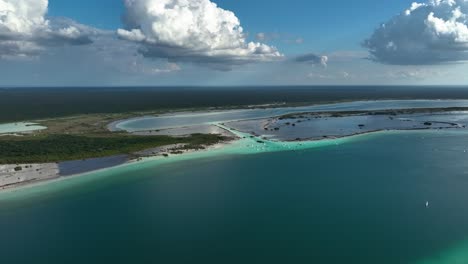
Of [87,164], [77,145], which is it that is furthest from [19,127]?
[87,164]

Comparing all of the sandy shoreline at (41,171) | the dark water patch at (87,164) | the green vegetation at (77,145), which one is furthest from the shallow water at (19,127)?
the dark water patch at (87,164)

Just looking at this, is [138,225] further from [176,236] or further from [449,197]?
[449,197]

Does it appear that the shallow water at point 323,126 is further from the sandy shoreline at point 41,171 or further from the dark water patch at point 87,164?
the dark water patch at point 87,164

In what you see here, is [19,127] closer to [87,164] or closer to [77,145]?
[77,145]

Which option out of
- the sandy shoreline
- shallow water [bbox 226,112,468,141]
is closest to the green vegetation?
the sandy shoreline

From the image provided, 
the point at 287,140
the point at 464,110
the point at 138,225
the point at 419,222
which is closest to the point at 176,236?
the point at 138,225

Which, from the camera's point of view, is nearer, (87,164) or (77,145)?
(87,164)
